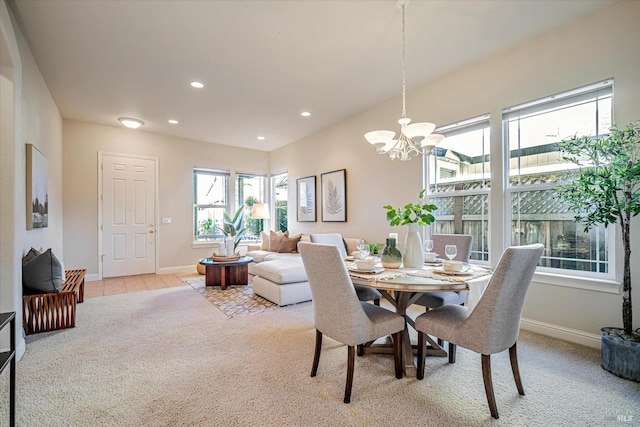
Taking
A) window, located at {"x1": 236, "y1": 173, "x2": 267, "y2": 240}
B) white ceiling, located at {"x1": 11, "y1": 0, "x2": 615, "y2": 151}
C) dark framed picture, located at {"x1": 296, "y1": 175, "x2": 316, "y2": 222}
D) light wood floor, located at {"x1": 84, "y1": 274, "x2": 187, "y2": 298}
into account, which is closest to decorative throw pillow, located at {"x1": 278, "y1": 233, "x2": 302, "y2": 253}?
dark framed picture, located at {"x1": 296, "y1": 175, "x2": 316, "y2": 222}

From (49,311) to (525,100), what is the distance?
5123 millimetres

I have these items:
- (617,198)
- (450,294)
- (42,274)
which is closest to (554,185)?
(617,198)

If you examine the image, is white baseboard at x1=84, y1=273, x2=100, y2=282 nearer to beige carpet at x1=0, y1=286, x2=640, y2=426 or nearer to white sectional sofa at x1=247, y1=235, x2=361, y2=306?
beige carpet at x1=0, y1=286, x2=640, y2=426

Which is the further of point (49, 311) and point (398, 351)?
point (49, 311)

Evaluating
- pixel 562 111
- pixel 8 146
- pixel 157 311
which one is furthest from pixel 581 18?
pixel 157 311

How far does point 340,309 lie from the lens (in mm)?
1856

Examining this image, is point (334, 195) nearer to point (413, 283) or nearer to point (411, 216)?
point (411, 216)

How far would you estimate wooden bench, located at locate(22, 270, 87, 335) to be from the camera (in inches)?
110

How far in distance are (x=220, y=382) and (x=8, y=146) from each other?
2.45m

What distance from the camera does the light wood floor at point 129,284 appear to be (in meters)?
4.52

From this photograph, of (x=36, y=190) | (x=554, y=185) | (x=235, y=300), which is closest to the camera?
(x=554, y=185)

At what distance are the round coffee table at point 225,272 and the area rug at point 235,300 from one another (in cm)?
9

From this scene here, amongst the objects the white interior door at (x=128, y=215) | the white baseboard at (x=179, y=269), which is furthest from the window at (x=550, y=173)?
the white interior door at (x=128, y=215)

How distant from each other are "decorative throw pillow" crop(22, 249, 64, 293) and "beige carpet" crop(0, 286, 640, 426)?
46 centimetres
